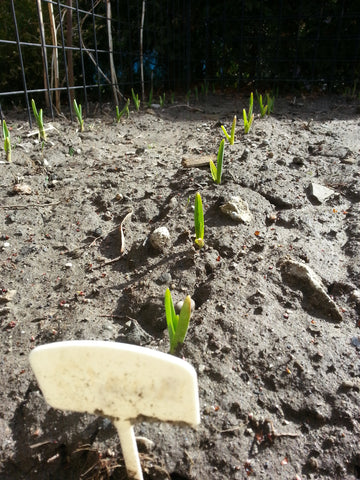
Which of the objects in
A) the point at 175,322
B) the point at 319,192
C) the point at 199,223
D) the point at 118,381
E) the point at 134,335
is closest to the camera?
the point at 118,381

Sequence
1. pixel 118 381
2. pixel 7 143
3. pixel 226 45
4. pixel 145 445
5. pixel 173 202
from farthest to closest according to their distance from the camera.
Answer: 1. pixel 226 45
2. pixel 7 143
3. pixel 173 202
4. pixel 145 445
5. pixel 118 381

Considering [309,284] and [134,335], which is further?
[309,284]

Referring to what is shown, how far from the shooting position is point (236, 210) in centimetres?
162

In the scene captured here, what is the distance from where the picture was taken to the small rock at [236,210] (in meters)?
1.61

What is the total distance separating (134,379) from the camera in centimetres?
61

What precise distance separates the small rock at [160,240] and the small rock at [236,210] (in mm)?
292

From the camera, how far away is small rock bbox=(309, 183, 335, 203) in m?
1.88

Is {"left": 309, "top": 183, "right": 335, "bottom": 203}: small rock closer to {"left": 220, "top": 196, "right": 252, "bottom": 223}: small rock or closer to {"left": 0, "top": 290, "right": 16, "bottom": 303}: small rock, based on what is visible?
{"left": 220, "top": 196, "right": 252, "bottom": 223}: small rock

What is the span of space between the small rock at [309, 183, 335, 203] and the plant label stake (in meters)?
1.50

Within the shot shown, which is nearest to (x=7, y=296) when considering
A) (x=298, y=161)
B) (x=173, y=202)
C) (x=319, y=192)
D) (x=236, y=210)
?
(x=173, y=202)

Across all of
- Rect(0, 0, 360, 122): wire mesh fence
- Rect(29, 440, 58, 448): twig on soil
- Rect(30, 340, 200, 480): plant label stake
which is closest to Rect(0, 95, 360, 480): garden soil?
Rect(29, 440, 58, 448): twig on soil

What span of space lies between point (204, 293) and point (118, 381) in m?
0.70

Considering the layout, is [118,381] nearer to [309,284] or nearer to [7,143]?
[309,284]

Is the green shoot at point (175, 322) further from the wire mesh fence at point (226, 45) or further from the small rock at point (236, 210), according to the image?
the wire mesh fence at point (226, 45)
